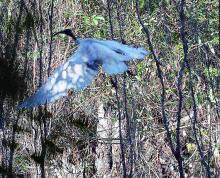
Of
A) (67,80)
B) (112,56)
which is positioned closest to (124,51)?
(112,56)

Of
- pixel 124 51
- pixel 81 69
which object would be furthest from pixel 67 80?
pixel 124 51

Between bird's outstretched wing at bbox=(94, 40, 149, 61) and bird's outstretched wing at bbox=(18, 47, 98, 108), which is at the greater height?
bird's outstretched wing at bbox=(94, 40, 149, 61)

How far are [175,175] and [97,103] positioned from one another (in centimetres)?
99

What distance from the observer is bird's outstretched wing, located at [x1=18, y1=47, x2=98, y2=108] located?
4.54 feet

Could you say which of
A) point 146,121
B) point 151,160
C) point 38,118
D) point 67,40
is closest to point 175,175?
point 151,160

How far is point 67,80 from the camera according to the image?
140 cm

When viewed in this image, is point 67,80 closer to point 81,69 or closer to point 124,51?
point 81,69

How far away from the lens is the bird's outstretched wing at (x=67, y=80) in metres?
1.38

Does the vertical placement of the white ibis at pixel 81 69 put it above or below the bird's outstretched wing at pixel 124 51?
below

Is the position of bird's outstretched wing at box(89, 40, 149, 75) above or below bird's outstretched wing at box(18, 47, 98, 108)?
above

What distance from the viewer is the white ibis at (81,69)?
1382 millimetres

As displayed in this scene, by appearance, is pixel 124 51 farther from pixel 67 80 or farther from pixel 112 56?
pixel 67 80

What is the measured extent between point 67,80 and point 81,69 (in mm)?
45

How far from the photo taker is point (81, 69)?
140cm
